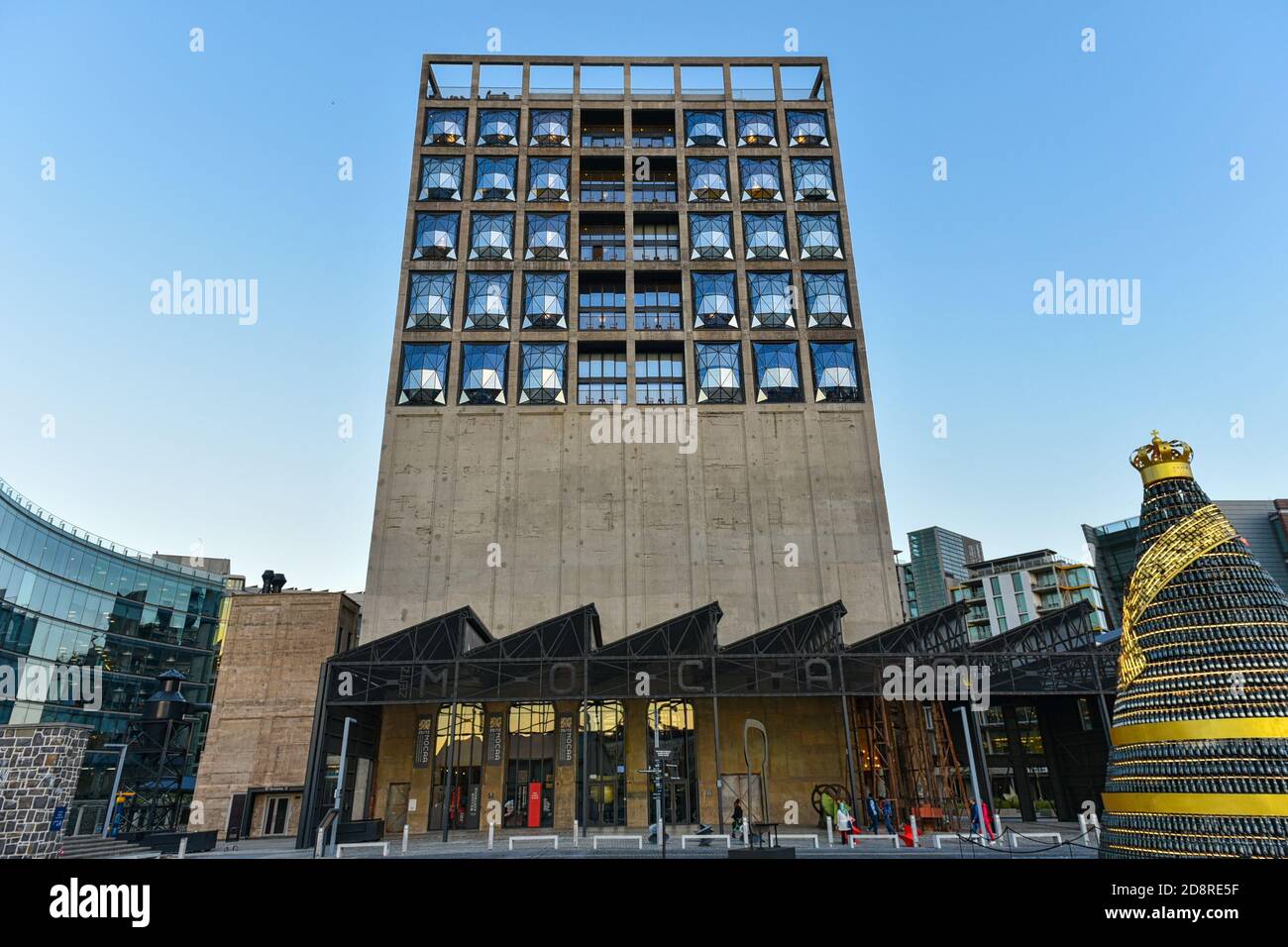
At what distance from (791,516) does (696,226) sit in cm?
2510

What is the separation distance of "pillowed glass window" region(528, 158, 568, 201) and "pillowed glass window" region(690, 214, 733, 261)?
11074 mm

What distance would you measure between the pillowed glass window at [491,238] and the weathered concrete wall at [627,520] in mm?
13462

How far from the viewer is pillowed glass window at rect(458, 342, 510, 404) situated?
171 feet

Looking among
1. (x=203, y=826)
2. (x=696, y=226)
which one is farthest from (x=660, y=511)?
(x=203, y=826)

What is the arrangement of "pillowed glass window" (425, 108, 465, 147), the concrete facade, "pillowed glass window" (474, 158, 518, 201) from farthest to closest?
1. "pillowed glass window" (425, 108, 465, 147)
2. "pillowed glass window" (474, 158, 518, 201)
3. the concrete facade

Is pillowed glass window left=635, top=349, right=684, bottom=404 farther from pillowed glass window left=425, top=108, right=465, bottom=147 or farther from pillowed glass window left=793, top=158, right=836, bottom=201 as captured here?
pillowed glass window left=425, top=108, right=465, bottom=147

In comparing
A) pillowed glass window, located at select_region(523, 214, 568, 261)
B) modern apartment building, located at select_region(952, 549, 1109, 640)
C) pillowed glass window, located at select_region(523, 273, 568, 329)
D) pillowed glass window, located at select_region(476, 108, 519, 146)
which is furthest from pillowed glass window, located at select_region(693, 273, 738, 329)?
modern apartment building, located at select_region(952, 549, 1109, 640)

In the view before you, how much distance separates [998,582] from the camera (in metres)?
97.4

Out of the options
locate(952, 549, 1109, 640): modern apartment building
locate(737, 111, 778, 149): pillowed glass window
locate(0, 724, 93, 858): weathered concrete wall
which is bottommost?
locate(0, 724, 93, 858): weathered concrete wall

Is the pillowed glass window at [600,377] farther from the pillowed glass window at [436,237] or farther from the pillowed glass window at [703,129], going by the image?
the pillowed glass window at [703,129]

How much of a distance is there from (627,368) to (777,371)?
11.4 m

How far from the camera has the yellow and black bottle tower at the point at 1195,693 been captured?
923cm
